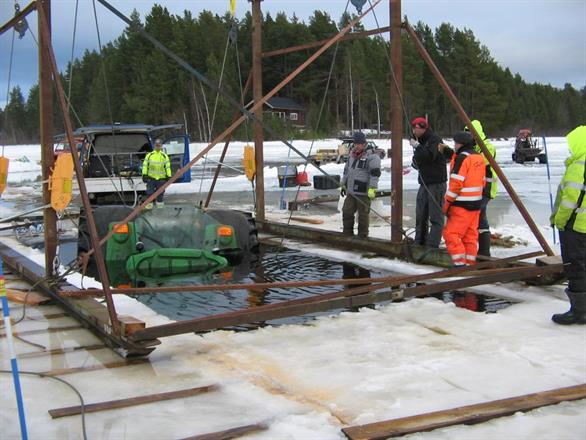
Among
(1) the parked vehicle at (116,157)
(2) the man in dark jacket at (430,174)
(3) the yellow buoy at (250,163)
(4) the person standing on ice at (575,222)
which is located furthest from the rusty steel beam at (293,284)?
(1) the parked vehicle at (116,157)

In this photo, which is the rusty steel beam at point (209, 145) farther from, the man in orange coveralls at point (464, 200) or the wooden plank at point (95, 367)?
the man in orange coveralls at point (464, 200)

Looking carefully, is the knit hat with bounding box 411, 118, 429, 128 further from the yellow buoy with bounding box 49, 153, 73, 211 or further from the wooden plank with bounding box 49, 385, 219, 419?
the wooden plank with bounding box 49, 385, 219, 419

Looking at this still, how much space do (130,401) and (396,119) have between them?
556 centimetres

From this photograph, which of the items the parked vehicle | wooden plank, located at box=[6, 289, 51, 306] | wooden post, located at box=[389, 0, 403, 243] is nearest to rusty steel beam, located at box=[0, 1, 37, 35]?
wooden plank, located at box=[6, 289, 51, 306]

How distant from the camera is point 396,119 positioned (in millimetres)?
8266

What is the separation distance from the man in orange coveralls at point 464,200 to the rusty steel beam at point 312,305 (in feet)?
2.51

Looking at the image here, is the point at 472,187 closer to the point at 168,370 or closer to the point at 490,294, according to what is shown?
the point at 490,294

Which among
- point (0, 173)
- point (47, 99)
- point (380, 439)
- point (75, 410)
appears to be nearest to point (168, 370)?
point (75, 410)

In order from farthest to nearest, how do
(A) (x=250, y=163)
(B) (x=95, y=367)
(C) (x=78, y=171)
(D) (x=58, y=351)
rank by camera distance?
1. (A) (x=250, y=163)
2. (C) (x=78, y=171)
3. (D) (x=58, y=351)
4. (B) (x=95, y=367)

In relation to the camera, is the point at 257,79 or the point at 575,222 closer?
the point at 575,222

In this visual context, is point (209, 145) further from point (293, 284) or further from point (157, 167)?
point (157, 167)

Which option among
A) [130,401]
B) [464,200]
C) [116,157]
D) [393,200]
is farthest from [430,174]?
[116,157]

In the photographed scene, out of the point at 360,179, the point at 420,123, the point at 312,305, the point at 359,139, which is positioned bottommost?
the point at 312,305

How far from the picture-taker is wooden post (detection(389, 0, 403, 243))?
7977mm
